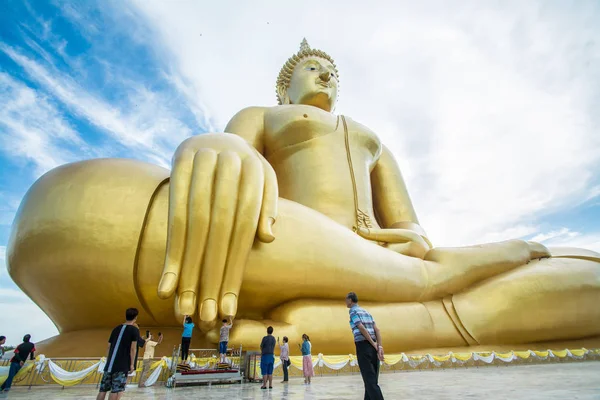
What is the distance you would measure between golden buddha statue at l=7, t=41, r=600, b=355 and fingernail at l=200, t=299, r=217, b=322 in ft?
0.05

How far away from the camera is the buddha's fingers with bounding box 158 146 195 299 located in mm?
4418

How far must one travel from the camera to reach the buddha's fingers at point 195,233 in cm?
451

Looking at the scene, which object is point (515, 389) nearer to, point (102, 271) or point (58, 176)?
point (102, 271)

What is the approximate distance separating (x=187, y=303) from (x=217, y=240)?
778 millimetres

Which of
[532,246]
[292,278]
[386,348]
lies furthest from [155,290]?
[532,246]

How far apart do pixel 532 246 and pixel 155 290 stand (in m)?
6.17

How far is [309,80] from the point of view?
954 centimetres

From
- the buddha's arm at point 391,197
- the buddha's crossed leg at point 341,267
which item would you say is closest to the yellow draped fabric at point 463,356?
the buddha's crossed leg at point 341,267

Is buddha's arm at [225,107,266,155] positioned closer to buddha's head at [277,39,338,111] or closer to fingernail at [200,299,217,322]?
buddha's head at [277,39,338,111]

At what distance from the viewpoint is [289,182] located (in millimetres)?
7793

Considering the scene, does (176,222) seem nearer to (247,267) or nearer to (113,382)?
(247,267)

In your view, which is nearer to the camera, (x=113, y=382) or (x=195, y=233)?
(x=113, y=382)

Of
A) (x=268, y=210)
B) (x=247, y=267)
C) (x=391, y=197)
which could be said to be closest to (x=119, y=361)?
(x=247, y=267)

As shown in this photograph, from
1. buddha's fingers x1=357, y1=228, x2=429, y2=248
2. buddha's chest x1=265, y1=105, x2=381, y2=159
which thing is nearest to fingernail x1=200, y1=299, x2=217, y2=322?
buddha's fingers x1=357, y1=228, x2=429, y2=248
